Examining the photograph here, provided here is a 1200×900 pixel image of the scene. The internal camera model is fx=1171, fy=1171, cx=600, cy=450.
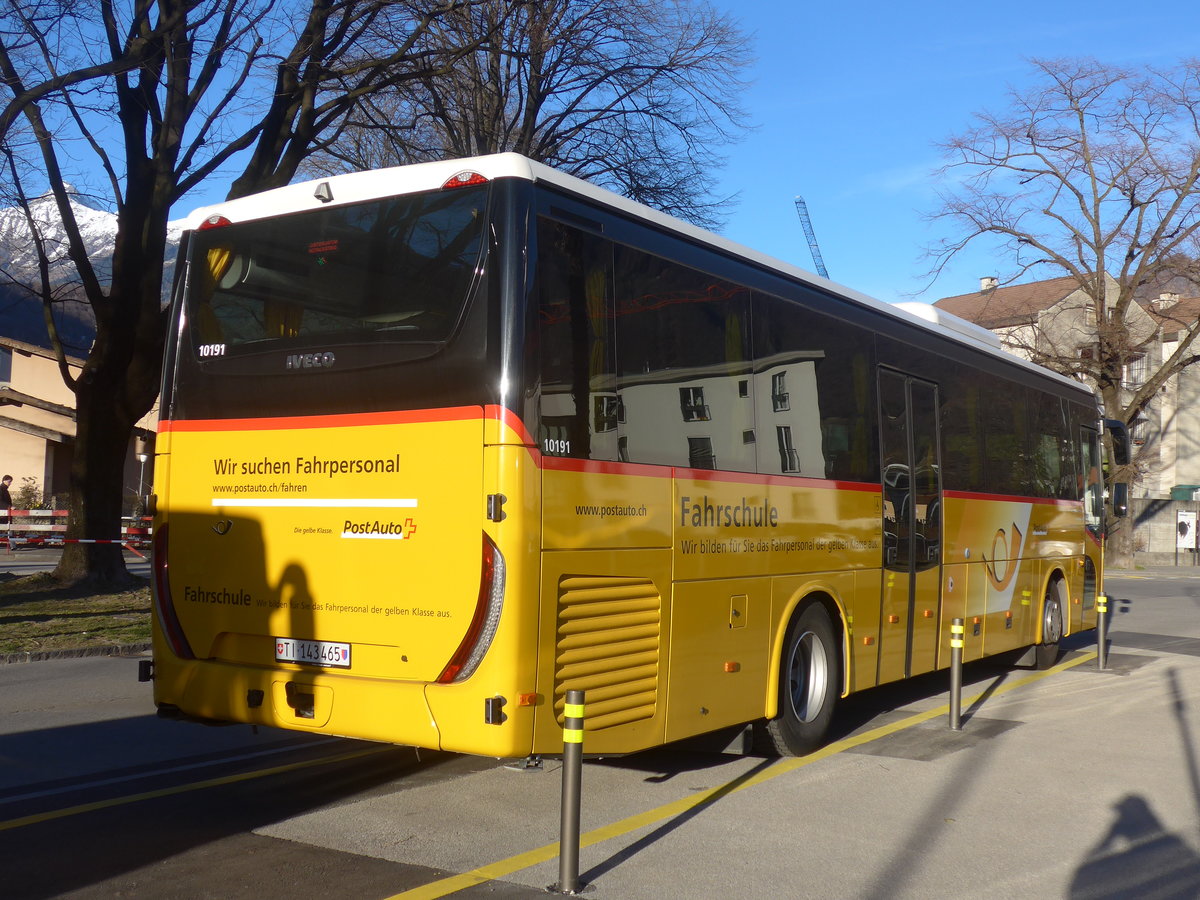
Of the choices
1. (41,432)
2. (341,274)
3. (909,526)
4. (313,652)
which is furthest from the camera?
(41,432)

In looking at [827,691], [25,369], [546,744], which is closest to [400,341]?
[546,744]

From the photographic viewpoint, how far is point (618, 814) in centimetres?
667

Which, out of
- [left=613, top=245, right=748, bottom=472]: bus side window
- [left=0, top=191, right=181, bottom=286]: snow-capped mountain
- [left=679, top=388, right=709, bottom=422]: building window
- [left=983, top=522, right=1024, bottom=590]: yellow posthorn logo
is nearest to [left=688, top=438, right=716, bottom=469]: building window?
[left=613, top=245, right=748, bottom=472]: bus side window

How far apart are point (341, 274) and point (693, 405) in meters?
2.18

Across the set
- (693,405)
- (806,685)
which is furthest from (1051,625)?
(693,405)

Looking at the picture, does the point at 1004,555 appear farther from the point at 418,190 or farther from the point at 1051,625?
the point at 418,190

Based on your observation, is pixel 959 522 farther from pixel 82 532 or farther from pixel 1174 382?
A: pixel 1174 382

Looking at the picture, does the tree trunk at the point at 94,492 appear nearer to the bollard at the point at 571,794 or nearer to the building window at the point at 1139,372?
the bollard at the point at 571,794

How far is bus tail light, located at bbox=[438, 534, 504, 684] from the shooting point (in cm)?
574

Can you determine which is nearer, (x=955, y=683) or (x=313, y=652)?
(x=313, y=652)

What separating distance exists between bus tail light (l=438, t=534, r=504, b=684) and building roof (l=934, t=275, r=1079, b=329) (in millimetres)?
34272

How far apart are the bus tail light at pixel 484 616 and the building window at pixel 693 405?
169cm

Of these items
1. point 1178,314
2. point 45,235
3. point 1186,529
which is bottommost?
point 1186,529

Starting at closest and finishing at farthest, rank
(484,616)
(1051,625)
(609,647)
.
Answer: (484,616) → (609,647) → (1051,625)
